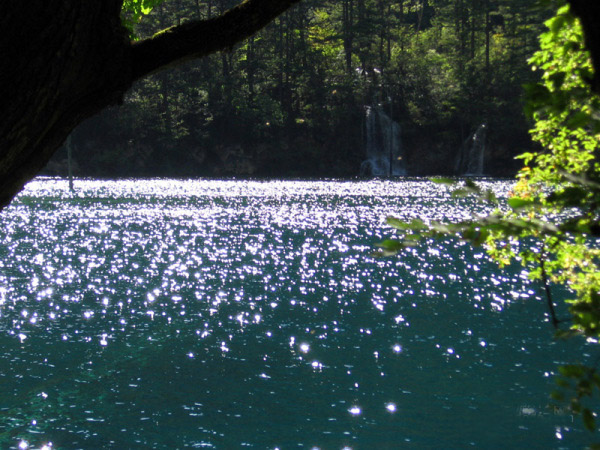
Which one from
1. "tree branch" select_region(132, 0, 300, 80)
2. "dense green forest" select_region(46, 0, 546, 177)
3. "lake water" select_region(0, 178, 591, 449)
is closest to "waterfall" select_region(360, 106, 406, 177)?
"dense green forest" select_region(46, 0, 546, 177)

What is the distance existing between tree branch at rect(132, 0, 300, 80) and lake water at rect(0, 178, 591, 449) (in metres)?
1.97

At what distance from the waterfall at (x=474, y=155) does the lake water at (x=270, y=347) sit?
42066 millimetres

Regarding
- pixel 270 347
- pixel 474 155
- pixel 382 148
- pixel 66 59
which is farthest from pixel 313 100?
pixel 66 59

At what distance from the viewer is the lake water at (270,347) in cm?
975

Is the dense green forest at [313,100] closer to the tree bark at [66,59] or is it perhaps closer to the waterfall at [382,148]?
the waterfall at [382,148]

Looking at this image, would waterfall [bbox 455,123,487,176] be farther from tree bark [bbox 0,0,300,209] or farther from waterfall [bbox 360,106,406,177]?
tree bark [bbox 0,0,300,209]

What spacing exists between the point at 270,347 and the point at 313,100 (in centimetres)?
6319

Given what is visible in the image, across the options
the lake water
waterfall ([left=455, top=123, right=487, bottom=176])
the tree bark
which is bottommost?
the lake water

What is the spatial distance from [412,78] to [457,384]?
65.6m

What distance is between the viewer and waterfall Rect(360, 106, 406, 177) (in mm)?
69875

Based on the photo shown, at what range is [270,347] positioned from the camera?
13.7 metres

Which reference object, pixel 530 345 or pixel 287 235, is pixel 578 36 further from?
pixel 287 235

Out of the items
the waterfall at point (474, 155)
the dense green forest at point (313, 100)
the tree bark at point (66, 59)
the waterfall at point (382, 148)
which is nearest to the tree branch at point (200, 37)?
the tree bark at point (66, 59)

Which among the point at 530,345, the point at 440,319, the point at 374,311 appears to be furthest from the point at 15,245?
the point at 530,345
